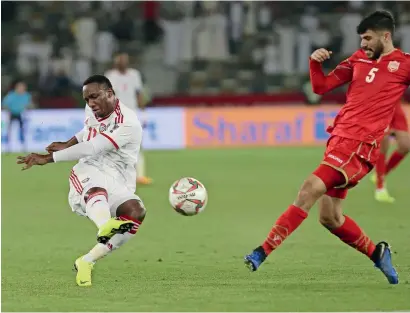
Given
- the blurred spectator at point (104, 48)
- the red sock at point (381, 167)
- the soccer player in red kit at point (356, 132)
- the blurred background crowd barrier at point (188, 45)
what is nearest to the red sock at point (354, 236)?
the soccer player in red kit at point (356, 132)

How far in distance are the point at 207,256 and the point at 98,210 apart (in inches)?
75.2

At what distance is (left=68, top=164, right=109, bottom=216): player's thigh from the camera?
8094 millimetres

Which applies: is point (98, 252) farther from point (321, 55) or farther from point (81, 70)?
point (81, 70)

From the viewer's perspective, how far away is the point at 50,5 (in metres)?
27.2

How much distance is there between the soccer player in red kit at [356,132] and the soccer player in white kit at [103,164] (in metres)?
1.17

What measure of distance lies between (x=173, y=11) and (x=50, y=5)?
331 cm

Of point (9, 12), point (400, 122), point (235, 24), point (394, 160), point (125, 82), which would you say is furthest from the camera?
point (9, 12)

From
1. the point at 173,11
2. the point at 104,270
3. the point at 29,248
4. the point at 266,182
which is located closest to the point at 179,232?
the point at 29,248

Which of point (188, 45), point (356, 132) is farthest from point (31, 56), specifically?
point (356, 132)

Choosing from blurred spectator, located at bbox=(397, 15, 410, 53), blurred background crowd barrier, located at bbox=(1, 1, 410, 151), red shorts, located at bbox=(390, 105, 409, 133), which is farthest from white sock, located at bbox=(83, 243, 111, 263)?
blurred spectator, located at bbox=(397, 15, 410, 53)

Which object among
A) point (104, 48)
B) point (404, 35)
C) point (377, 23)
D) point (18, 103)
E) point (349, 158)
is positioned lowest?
point (18, 103)

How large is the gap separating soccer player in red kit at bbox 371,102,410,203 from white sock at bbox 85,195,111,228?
6.34 metres

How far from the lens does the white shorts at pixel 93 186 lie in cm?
809

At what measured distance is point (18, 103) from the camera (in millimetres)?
23688
